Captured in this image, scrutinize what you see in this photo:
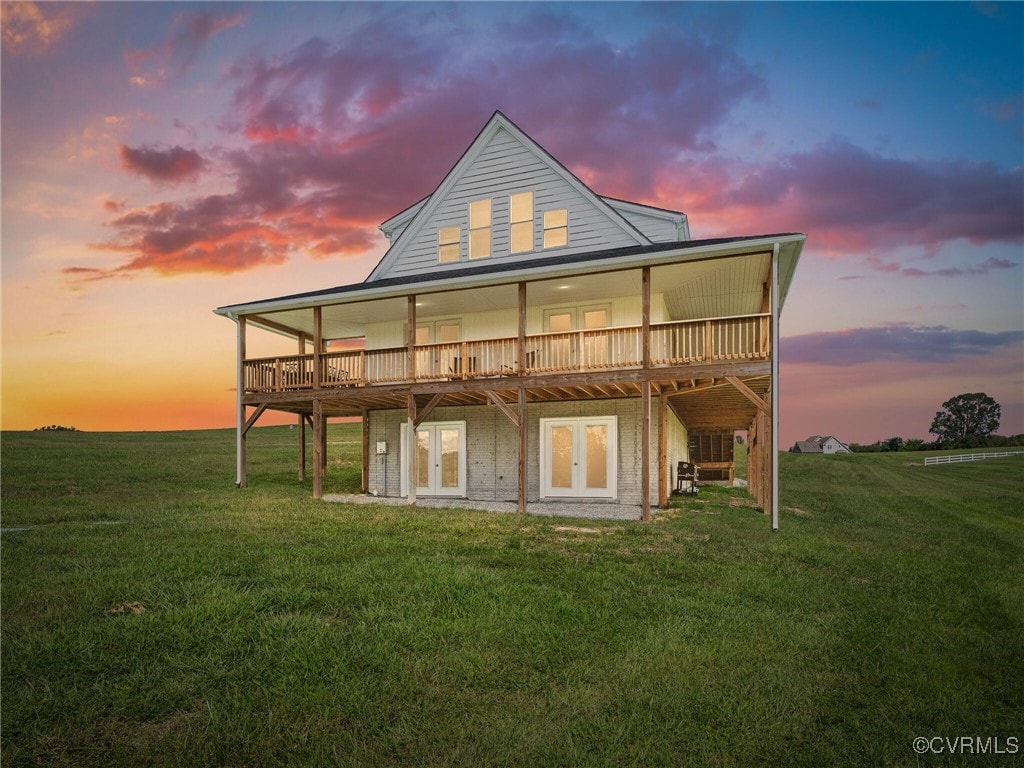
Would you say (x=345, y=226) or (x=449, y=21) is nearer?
(x=449, y=21)

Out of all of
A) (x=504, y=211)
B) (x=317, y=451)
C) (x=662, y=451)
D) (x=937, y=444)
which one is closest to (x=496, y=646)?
(x=662, y=451)

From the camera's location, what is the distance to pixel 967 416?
9838 cm

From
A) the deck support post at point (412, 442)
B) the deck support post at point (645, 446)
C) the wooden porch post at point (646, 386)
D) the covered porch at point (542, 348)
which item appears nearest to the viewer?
the deck support post at point (645, 446)

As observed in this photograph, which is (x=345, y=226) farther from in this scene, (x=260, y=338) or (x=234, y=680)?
(x=260, y=338)

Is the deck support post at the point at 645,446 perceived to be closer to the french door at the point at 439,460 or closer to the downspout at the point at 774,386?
the downspout at the point at 774,386

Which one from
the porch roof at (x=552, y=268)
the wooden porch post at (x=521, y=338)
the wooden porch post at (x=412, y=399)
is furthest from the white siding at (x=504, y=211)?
the wooden porch post at (x=412, y=399)

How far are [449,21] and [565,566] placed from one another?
16.7 metres

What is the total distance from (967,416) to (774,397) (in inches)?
4315

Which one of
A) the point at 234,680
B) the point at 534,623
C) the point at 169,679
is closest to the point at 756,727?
the point at 534,623

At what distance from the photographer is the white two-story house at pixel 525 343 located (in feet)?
49.7

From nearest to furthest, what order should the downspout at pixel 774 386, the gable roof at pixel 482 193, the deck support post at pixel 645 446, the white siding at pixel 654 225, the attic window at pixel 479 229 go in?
the downspout at pixel 774 386, the deck support post at pixel 645 446, the gable roof at pixel 482 193, the white siding at pixel 654 225, the attic window at pixel 479 229

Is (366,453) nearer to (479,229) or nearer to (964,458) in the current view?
(479,229)

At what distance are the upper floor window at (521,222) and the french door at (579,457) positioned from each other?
18.1 ft

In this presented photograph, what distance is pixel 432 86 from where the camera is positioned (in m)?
19.8
